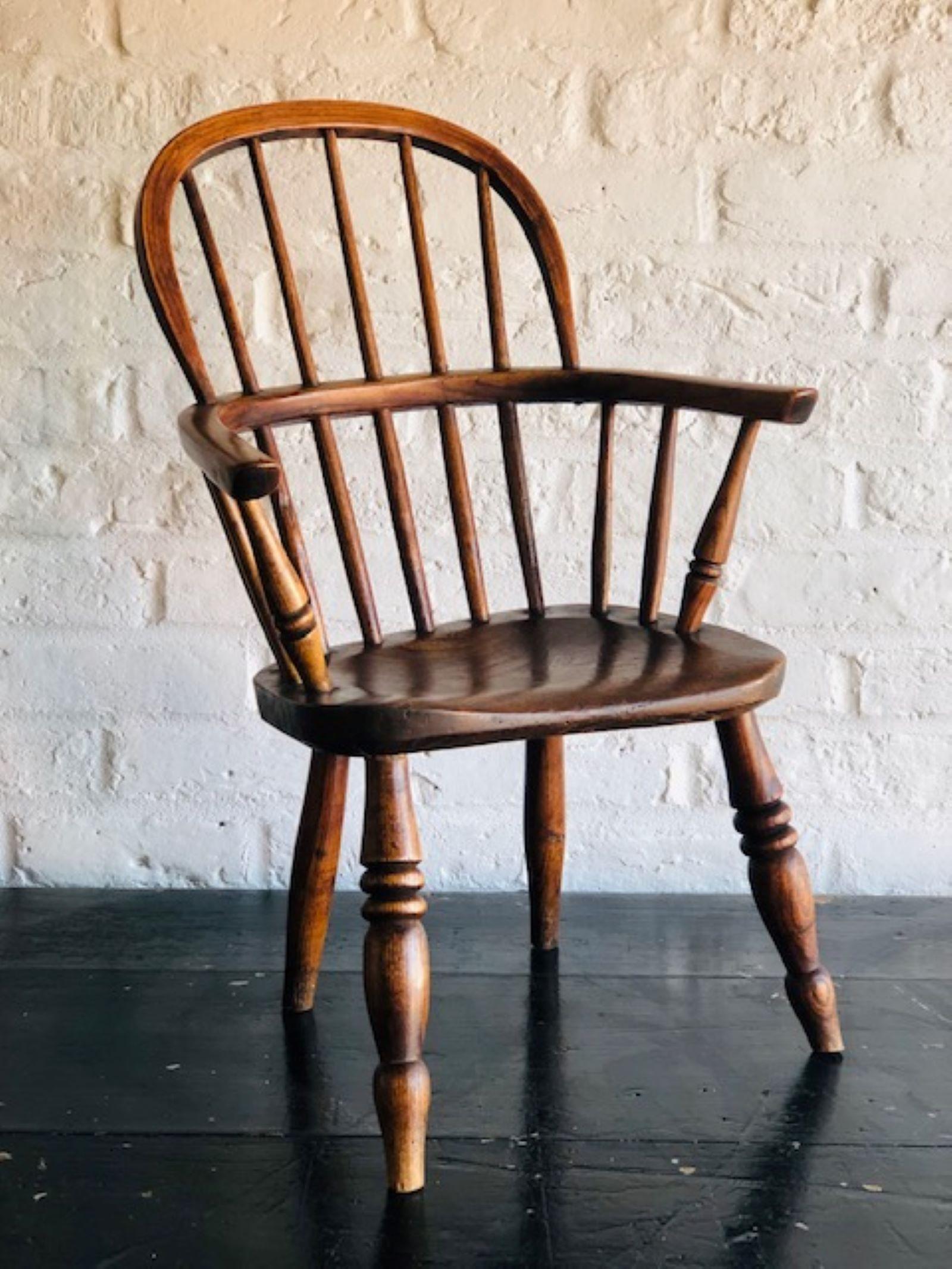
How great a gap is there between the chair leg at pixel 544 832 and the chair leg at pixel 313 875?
0.86 feet

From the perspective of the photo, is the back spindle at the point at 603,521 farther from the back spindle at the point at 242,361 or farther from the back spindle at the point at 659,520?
the back spindle at the point at 242,361

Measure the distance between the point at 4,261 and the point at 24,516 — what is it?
321 mm

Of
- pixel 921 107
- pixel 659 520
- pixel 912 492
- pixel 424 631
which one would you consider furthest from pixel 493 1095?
pixel 921 107

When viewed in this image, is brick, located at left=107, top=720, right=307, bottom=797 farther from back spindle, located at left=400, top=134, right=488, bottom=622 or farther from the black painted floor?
back spindle, located at left=400, top=134, right=488, bottom=622

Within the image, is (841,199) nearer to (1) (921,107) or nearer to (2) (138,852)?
(1) (921,107)

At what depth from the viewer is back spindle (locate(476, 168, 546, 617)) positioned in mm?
1789

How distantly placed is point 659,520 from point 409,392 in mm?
311

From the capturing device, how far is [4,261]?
2.09 meters

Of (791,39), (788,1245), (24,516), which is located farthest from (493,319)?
(788,1245)

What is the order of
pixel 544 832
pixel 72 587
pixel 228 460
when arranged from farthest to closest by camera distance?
pixel 72 587 → pixel 544 832 → pixel 228 460

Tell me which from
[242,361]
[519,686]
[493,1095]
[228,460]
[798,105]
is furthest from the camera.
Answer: [798,105]

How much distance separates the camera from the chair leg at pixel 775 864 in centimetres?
159

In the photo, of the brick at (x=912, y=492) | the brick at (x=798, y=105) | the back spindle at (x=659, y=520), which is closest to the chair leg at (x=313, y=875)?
the back spindle at (x=659, y=520)

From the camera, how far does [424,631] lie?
177 cm
